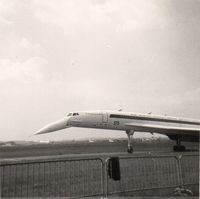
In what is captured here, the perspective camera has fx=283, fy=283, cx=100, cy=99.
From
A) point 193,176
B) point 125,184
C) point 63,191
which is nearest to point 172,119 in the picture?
point 193,176

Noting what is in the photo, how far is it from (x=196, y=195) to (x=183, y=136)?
62.5 feet

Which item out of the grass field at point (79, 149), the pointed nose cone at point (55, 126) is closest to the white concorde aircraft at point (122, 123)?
the pointed nose cone at point (55, 126)

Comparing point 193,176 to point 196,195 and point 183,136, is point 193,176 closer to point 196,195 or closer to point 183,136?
point 196,195

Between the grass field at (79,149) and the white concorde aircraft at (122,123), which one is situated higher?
the white concorde aircraft at (122,123)

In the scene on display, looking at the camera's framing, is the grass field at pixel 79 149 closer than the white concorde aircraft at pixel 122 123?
No

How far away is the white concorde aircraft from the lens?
21.9 meters

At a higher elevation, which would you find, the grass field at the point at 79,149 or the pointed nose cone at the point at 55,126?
the pointed nose cone at the point at 55,126

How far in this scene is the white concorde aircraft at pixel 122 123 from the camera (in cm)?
2188

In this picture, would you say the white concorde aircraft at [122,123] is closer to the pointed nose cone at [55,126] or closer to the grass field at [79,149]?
the pointed nose cone at [55,126]

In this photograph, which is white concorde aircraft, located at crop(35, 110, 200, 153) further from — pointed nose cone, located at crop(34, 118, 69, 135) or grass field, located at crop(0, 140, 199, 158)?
grass field, located at crop(0, 140, 199, 158)

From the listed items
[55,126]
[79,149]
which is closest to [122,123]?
[55,126]

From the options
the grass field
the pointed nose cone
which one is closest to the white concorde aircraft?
the pointed nose cone

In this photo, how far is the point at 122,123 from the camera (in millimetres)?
22219

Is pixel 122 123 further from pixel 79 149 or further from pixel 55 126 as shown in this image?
pixel 79 149
